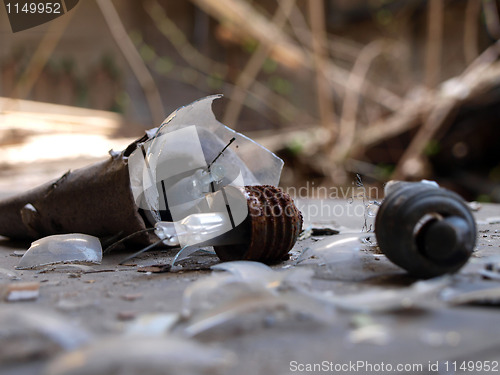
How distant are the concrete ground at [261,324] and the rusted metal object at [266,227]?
5.6 inches

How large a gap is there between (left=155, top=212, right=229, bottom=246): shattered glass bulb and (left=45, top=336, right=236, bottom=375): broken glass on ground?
0.63 meters

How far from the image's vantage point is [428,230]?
0.98 meters

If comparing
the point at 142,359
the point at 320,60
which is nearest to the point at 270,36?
the point at 320,60

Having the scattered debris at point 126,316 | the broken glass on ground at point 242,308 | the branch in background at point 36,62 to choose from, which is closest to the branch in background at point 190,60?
the branch in background at point 36,62

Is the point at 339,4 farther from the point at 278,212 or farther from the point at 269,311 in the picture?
the point at 269,311

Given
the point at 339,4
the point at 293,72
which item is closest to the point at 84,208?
the point at 293,72

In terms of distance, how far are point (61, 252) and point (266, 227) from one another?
0.63m

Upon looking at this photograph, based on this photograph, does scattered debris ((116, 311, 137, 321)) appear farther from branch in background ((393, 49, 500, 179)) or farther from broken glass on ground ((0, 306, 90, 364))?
branch in background ((393, 49, 500, 179))

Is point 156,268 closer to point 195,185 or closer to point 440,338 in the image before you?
point 195,185

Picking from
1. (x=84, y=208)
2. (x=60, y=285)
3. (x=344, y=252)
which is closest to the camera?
(x=60, y=285)

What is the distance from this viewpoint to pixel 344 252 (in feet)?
4.19

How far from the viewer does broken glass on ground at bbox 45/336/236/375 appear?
2.07 feet

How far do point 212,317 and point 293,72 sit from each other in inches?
248

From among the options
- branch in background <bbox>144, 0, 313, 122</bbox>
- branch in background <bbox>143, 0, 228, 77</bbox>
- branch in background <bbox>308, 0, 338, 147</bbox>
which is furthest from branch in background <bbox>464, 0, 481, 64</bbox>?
branch in background <bbox>143, 0, 228, 77</bbox>
